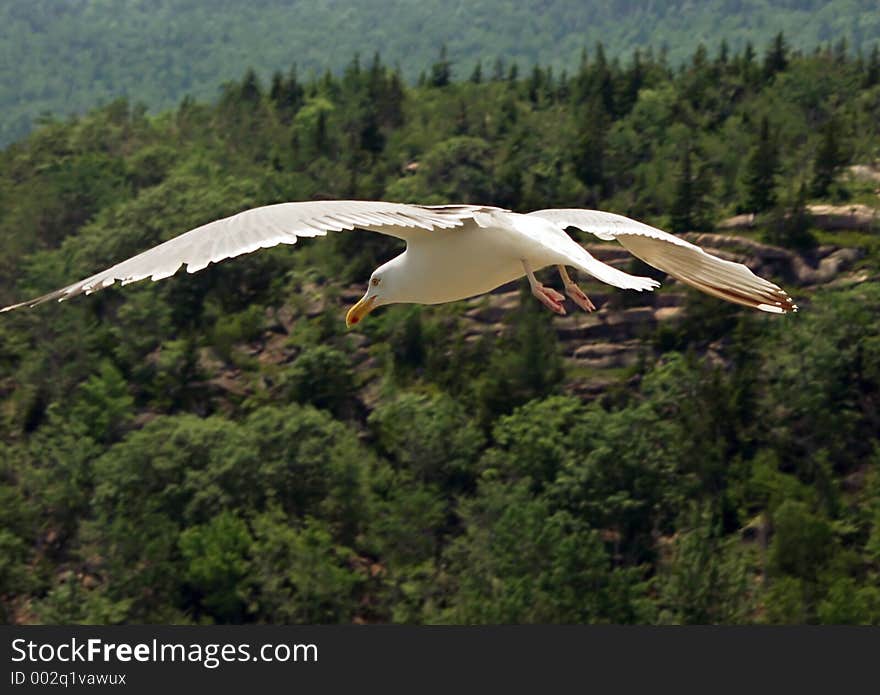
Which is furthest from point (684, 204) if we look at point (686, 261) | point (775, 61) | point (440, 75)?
point (686, 261)

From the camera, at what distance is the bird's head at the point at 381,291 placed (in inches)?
515

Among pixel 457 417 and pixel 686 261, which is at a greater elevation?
pixel 686 261

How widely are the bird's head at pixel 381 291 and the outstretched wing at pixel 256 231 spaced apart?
2.74ft

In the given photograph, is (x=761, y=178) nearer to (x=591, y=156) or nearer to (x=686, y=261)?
(x=591, y=156)

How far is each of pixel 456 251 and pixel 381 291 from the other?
2.52 feet

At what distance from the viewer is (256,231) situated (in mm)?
11391

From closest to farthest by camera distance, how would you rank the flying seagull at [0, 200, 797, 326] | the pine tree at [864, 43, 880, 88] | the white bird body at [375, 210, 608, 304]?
the flying seagull at [0, 200, 797, 326], the white bird body at [375, 210, 608, 304], the pine tree at [864, 43, 880, 88]

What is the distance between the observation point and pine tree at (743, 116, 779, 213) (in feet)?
259

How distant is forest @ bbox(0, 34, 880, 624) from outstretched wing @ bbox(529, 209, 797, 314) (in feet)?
141

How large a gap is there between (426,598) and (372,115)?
187 feet

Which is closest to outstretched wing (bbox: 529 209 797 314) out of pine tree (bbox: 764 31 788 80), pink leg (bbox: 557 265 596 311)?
pink leg (bbox: 557 265 596 311)

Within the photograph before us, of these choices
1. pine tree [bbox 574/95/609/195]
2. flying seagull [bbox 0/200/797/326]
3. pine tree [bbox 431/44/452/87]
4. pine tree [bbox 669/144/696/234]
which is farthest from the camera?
pine tree [bbox 431/44/452/87]

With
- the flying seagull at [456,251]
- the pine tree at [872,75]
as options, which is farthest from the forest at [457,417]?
the flying seagull at [456,251]

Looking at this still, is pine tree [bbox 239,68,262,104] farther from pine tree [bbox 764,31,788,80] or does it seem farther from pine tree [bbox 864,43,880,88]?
pine tree [bbox 864,43,880,88]
